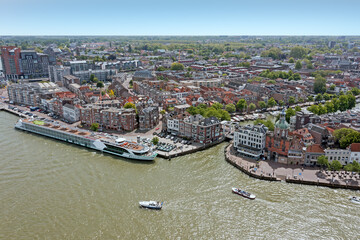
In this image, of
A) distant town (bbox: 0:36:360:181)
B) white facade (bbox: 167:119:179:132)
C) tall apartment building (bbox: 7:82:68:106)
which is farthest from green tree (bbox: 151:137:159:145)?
tall apartment building (bbox: 7:82:68:106)

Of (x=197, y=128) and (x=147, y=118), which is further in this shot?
(x=147, y=118)

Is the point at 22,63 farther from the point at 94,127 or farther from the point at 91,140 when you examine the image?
the point at 91,140

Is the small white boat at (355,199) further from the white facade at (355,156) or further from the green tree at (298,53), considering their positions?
the green tree at (298,53)

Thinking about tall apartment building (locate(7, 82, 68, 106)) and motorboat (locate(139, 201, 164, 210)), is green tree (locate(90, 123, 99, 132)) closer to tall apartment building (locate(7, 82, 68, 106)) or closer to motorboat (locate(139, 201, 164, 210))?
motorboat (locate(139, 201, 164, 210))

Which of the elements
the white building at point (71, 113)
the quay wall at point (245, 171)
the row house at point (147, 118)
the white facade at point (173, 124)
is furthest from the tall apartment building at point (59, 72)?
the quay wall at point (245, 171)

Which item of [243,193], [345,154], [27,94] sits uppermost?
[27,94]

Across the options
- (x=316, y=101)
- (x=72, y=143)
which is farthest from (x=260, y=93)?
(x=72, y=143)

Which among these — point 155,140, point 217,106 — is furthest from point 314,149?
point 217,106

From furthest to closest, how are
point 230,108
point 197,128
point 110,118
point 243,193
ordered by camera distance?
1. point 230,108
2. point 110,118
3. point 197,128
4. point 243,193
